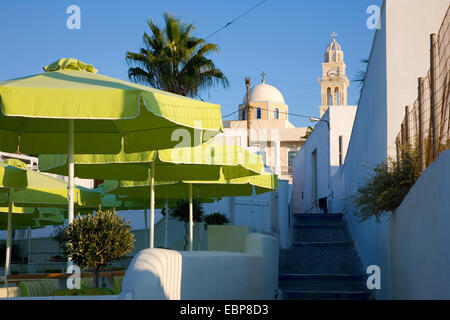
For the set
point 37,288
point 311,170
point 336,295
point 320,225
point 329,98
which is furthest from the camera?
point 329,98

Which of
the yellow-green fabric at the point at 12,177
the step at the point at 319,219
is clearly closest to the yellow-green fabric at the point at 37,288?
the yellow-green fabric at the point at 12,177

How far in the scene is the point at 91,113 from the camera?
634cm

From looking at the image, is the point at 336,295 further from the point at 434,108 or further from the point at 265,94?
the point at 265,94

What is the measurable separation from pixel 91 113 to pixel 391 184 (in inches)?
188

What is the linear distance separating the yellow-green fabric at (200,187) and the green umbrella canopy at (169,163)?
34cm

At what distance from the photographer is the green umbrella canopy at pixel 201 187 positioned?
38.7ft

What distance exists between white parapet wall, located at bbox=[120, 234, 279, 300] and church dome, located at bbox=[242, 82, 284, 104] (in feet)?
174

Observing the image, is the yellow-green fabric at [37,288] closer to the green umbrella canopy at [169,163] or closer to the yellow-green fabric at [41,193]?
the green umbrella canopy at [169,163]

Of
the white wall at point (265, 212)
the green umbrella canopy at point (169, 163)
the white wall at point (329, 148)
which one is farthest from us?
the white wall at point (329, 148)

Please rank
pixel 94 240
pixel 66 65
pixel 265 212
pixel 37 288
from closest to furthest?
pixel 94 240 → pixel 66 65 → pixel 37 288 → pixel 265 212

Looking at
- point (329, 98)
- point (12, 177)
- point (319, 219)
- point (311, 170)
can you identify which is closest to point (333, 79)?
point (329, 98)
